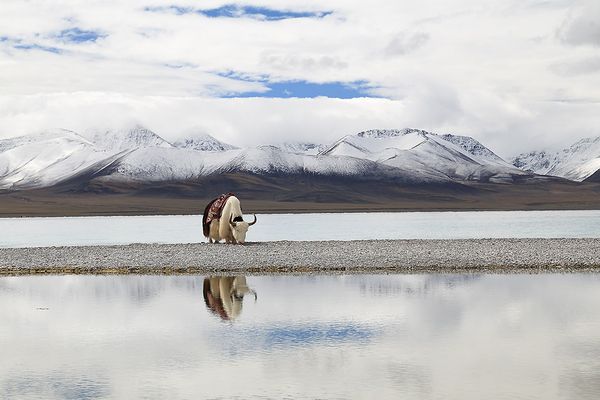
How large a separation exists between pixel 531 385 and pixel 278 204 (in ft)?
579

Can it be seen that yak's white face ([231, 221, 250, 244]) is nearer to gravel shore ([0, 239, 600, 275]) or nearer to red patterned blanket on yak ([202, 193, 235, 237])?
gravel shore ([0, 239, 600, 275])

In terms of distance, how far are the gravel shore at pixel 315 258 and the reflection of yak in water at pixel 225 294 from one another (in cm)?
285

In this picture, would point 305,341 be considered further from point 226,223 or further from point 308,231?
point 308,231

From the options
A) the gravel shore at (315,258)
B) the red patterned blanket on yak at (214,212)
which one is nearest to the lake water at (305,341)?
the gravel shore at (315,258)

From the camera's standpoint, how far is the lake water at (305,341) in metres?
11.9

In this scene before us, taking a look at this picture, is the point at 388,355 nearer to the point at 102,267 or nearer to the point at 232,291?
the point at 232,291

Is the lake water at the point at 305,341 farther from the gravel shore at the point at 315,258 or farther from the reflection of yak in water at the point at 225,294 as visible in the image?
the gravel shore at the point at 315,258

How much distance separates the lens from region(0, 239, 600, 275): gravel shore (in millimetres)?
29203

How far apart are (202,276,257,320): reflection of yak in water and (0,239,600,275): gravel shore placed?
285cm

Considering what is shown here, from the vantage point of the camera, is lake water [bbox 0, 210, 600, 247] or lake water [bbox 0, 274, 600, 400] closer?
lake water [bbox 0, 274, 600, 400]

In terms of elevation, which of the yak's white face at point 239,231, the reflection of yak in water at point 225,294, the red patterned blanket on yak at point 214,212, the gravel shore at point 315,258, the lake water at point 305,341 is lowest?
the lake water at point 305,341

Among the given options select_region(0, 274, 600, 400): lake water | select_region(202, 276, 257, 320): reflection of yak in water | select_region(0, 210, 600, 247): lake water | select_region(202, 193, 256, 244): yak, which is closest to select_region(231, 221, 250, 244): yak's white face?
select_region(202, 193, 256, 244): yak

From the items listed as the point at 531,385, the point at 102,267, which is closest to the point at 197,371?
the point at 531,385

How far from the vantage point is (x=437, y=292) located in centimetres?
2223
